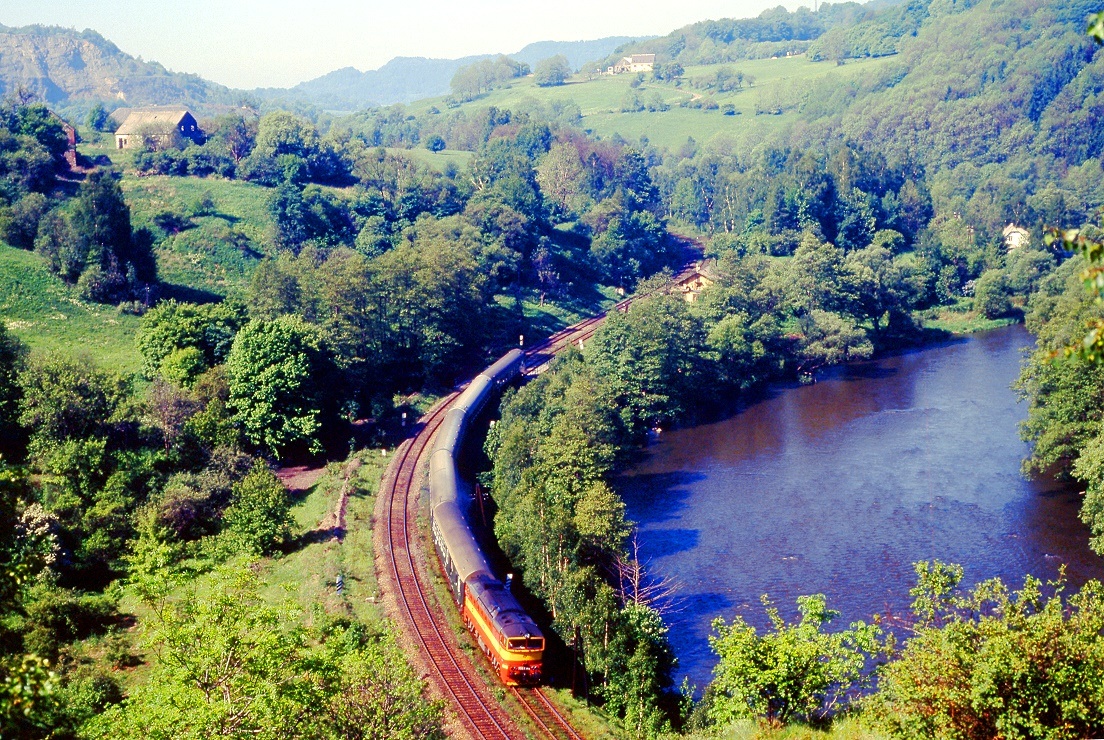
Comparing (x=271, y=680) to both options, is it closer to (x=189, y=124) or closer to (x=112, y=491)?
(x=112, y=491)

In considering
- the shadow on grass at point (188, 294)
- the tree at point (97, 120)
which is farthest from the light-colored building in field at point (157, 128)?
the shadow on grass at point (188, 294)

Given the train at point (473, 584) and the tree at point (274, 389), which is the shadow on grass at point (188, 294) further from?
the train at point (473, 584)

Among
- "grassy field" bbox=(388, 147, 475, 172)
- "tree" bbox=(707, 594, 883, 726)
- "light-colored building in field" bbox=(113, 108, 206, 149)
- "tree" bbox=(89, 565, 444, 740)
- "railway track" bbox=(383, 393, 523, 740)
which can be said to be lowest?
"railway track" bbox=(383, 393, 523, 740)

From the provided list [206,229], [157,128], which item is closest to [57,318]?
[206,229]

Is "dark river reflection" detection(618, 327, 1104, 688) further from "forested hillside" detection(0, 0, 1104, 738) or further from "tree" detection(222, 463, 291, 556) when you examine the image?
"tree" detection(222, 463, 291, 556)

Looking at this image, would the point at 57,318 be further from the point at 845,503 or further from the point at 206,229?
the point at 845,503

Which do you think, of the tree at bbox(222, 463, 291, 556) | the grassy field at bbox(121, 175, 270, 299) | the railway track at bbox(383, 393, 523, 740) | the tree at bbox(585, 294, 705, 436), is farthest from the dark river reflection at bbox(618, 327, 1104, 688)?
the grassy field at bbox(121, 175, 270, 299)
